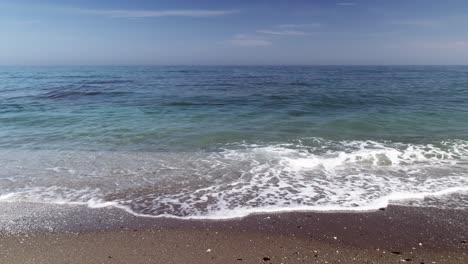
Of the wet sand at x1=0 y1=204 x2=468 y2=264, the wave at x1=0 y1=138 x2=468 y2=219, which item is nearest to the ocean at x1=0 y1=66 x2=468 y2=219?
the wave at x1=0 y1=138 x2=468 y2=219

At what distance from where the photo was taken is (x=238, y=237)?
522 cm

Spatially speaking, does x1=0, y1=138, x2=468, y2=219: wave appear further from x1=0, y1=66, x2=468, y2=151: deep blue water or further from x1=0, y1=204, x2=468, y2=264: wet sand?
x1=0, y1=66, x2=468, y2=151: deep blue water

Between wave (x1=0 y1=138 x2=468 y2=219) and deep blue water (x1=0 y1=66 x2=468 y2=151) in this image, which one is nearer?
wave (x1=0 y1=138 x2=468 y2=219)

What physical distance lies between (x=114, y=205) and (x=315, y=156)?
5.83 m

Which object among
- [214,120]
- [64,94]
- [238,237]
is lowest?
[238,237]

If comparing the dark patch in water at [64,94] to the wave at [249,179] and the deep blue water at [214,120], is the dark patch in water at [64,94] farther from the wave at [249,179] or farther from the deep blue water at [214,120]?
the wave at [249,179]

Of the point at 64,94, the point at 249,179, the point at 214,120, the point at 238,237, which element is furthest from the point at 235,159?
the point at 64,94

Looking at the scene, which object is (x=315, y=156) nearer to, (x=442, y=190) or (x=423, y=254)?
(x=442, y=190)

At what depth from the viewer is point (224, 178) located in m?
7.97

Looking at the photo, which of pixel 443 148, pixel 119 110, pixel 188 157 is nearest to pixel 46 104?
pixel 119 110

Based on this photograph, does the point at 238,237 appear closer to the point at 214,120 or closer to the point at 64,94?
the point at 214,120

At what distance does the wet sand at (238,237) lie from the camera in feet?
15.3

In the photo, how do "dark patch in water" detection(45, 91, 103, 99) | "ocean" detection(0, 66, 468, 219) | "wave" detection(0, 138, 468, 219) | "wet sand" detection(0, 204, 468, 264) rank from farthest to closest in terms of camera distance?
"dark patch in water" detection(45, 91, 103, 99) → "ocean" detection(0, 66, 468, 219) → "wave" detection(0, 138, 468, 219) → "wet sand" detection(0, 204, 468, 264)

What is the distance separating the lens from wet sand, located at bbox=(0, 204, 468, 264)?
4.65m
